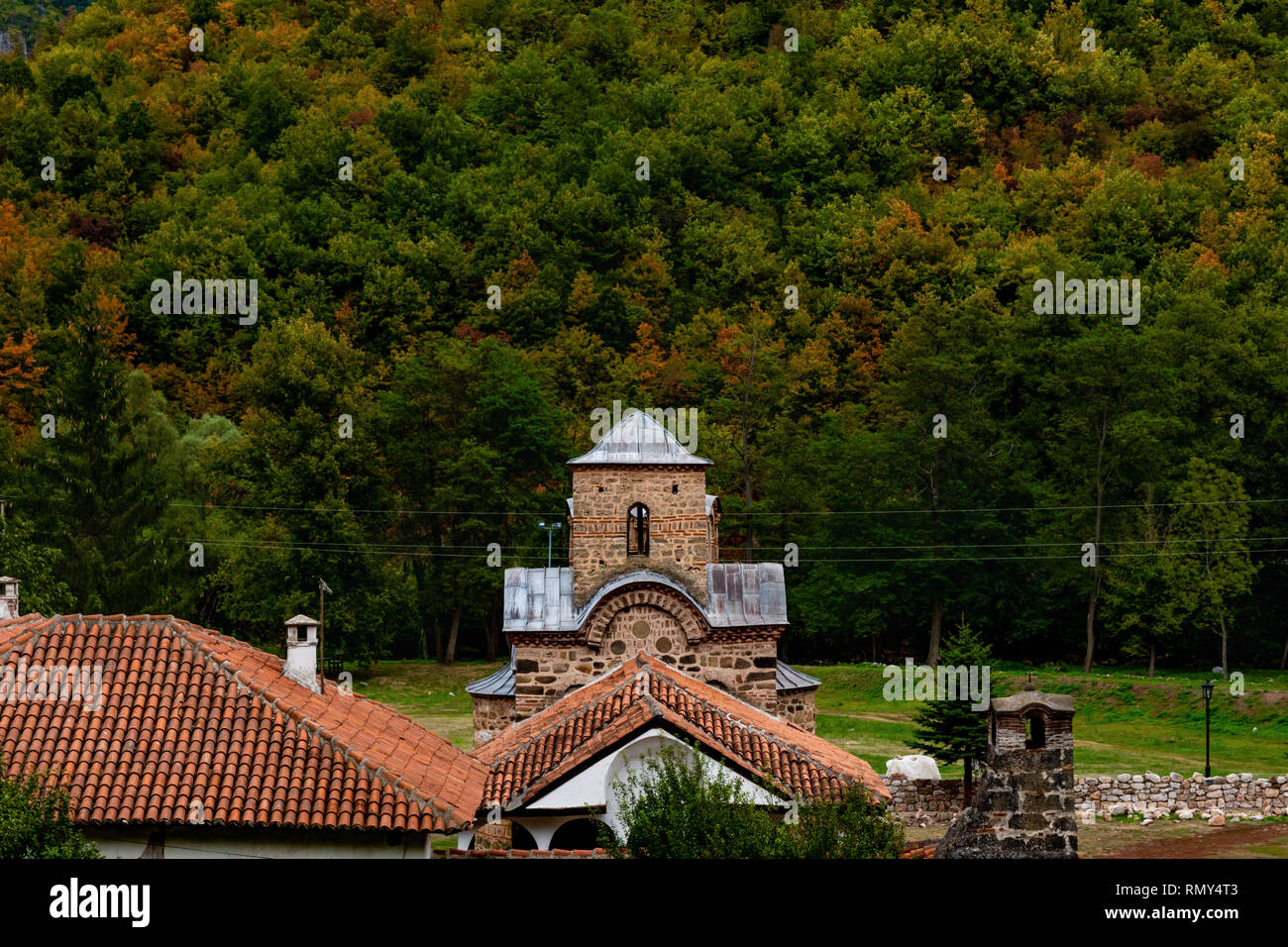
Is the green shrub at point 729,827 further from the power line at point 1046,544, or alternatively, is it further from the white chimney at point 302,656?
the power line at point 1046,544

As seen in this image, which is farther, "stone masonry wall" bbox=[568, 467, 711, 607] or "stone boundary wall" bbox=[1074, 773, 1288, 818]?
"stone boundary wall" bbox=[1074, 773, 1288, 818]

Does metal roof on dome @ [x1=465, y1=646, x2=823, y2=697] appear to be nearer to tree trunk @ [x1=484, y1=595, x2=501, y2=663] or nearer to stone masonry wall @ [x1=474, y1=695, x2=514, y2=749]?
stone masonry wall @ [x1=474, y1=695, x2=514, y2=749]

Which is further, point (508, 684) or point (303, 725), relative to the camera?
point (508, 684)

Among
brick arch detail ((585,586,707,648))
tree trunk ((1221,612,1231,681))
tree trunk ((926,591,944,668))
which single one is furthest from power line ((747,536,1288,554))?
brick arch detail ((585,586,707,648))

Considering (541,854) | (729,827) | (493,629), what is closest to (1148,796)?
(541,854)

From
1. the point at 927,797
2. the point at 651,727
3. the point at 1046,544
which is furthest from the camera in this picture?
the point at 1046,544

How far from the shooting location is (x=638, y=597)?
30531mm

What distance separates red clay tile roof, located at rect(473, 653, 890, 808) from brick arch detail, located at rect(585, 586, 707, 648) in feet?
6.20

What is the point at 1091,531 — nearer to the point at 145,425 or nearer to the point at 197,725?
the point at 145,425

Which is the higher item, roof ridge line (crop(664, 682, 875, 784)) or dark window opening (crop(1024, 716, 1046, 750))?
dark window opening (crop(1024, 716, 1046, 750))

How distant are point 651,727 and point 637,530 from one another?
23.8 ft

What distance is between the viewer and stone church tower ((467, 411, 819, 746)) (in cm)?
3038

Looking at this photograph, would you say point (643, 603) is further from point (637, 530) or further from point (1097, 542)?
point (1097, 542)

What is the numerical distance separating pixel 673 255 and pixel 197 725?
71.0 meters
